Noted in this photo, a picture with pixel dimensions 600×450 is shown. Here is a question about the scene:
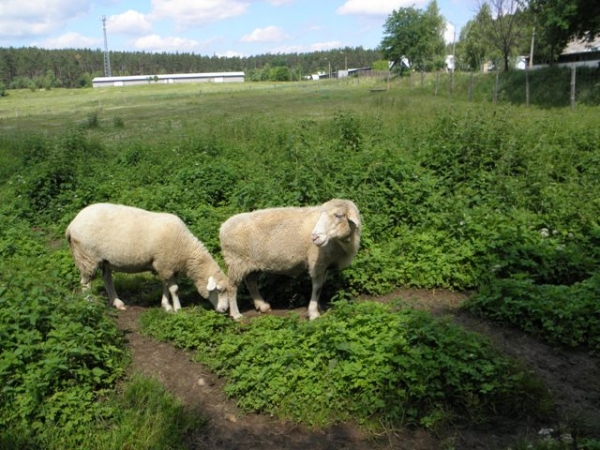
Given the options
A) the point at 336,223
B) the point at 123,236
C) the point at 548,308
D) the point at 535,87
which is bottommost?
the point at 548,308

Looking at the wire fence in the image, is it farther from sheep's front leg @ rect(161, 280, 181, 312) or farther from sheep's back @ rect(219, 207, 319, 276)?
sheep's front leg @ rect(161, 280, 181, 312)

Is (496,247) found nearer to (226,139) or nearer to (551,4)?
(226,139)

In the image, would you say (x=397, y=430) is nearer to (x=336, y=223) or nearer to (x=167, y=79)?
(x=336, y=223)

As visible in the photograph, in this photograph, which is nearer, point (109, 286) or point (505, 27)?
point (109, 286)

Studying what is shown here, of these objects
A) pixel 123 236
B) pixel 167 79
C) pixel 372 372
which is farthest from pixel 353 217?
pixel 167 79

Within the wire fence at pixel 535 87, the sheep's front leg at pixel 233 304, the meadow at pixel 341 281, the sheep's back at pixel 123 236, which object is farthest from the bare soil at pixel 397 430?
the wire fence at pixel 535 87

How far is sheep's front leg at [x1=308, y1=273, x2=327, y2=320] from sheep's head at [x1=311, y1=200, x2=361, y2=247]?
2.26ft

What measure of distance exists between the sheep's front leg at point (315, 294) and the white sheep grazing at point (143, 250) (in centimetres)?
124

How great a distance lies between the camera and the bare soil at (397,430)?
4562 mm

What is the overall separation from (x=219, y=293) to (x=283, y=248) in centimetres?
117

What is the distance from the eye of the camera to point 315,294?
7.13m

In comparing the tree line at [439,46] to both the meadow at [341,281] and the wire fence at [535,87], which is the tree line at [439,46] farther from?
the meadow at [341,281]

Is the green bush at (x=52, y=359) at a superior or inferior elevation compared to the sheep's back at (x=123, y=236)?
inferior

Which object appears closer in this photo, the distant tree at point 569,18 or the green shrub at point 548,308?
the green shrub at point 548,308
